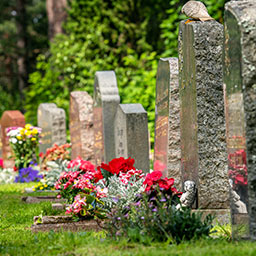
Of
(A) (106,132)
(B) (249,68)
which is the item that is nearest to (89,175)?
(B) (249,68)

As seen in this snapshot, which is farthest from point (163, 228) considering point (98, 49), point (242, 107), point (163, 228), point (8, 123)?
point (98, 49)

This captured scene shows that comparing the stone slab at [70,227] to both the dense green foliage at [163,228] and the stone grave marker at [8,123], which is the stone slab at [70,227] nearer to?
the dense green foliage at [163,228]

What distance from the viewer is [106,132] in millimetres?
9297

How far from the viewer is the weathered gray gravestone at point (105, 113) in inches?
366

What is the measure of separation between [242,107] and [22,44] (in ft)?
83.6

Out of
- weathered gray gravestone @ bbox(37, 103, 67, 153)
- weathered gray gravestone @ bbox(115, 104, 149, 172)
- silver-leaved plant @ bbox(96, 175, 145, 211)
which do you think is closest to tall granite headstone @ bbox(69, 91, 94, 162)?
weathered gray gravestone @ bbox(37, 103, 67, 153)

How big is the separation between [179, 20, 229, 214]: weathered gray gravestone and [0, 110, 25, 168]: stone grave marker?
921cm

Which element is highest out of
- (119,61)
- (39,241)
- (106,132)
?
(119,61)

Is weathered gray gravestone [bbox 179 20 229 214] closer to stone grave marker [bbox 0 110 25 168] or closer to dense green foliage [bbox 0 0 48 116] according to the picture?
stone grave marker [bbox 0 110 25 168]

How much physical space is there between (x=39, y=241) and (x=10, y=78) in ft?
96.1

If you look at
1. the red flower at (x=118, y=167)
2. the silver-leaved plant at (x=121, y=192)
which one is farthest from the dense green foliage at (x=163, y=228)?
the red flower at (x=118, y=167)

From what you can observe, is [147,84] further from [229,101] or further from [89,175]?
[229,101]

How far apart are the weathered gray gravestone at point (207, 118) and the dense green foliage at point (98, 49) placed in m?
9.69

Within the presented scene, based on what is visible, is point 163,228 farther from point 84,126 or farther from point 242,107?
point 84,126
